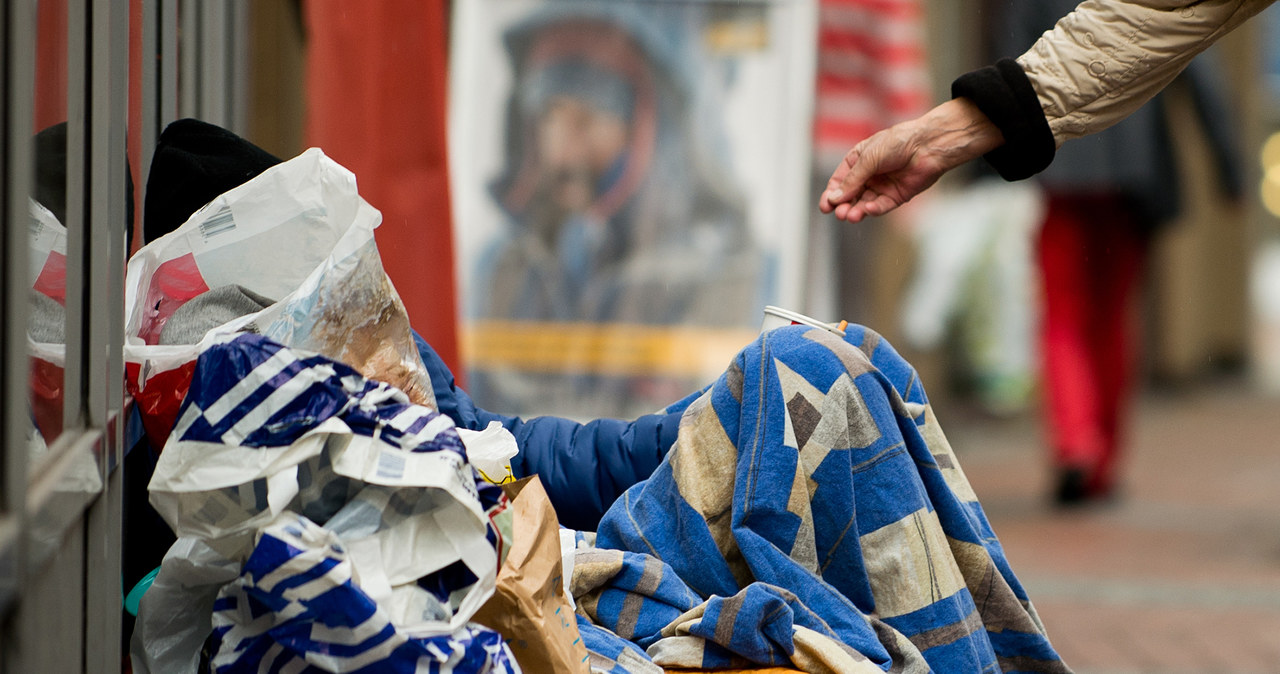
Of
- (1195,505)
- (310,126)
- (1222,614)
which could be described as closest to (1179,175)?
(1195,505)

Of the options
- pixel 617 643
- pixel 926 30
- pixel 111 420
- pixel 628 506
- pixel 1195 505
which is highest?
pixel 926 30

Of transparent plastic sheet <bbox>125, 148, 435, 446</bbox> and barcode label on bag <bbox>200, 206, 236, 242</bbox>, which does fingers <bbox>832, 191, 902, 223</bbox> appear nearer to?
transparent plastic sheet <bbox>125, 148, 435, 446</bbox>

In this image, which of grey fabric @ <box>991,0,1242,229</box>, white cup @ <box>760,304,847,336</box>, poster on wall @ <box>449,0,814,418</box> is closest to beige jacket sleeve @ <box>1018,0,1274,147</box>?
white cup @ <box>760,304,847,336</box>

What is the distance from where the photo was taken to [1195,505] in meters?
6.48

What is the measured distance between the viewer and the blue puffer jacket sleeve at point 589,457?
213cm

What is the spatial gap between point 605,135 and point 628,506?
324 cm

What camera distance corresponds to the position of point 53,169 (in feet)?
4.79

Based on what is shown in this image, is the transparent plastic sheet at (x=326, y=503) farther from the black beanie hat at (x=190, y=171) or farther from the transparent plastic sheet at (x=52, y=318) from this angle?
the black beanie hat at (x=190, y=171)

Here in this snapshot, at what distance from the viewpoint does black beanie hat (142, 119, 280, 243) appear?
197 centimetres

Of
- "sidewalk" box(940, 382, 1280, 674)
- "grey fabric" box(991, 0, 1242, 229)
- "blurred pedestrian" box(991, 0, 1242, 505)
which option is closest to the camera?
"sidewalk" box(940, 382, 1280, 674)

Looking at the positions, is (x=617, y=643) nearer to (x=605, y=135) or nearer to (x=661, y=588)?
(x=661, y=588)

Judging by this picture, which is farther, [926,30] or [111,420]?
[926,30]

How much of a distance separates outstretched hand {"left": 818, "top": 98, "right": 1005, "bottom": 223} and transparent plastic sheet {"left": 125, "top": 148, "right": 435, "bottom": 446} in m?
0.91

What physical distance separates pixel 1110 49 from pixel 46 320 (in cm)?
172
